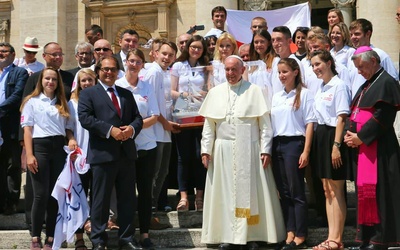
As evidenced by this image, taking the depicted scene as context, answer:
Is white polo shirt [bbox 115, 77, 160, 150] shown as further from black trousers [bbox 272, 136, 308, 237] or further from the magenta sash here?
the magenta sash

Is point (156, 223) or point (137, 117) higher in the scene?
point (137, 117)

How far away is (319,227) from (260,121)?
5.30 ft

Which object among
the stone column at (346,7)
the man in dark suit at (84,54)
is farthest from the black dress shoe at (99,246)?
the stone column at (346,7)

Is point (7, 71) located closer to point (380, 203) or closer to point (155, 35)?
point (380, 203)

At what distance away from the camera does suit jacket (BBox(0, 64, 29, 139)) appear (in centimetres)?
965

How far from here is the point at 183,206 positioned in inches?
363

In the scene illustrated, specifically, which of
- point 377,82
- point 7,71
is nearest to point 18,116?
point 7,71

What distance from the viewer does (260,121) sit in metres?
8.32

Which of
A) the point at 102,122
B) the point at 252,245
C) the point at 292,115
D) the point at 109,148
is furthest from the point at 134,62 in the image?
the point at 252,245

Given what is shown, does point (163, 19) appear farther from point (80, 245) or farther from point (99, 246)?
point (99, 246)

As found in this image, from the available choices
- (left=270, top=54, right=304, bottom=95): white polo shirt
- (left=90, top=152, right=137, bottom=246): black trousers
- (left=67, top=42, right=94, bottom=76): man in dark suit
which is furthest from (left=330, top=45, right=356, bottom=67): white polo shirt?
(left=67, top=42, right=94, bottom=76): man in dark suit

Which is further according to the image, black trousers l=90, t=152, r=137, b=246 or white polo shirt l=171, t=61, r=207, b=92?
white polo shirt l=171, t=61, r=207, b=92

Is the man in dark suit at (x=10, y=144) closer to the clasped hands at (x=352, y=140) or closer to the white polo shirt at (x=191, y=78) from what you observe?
the white polo shirt at (x=191, y=78)

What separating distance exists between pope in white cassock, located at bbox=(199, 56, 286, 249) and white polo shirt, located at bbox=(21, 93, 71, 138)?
1.85m
